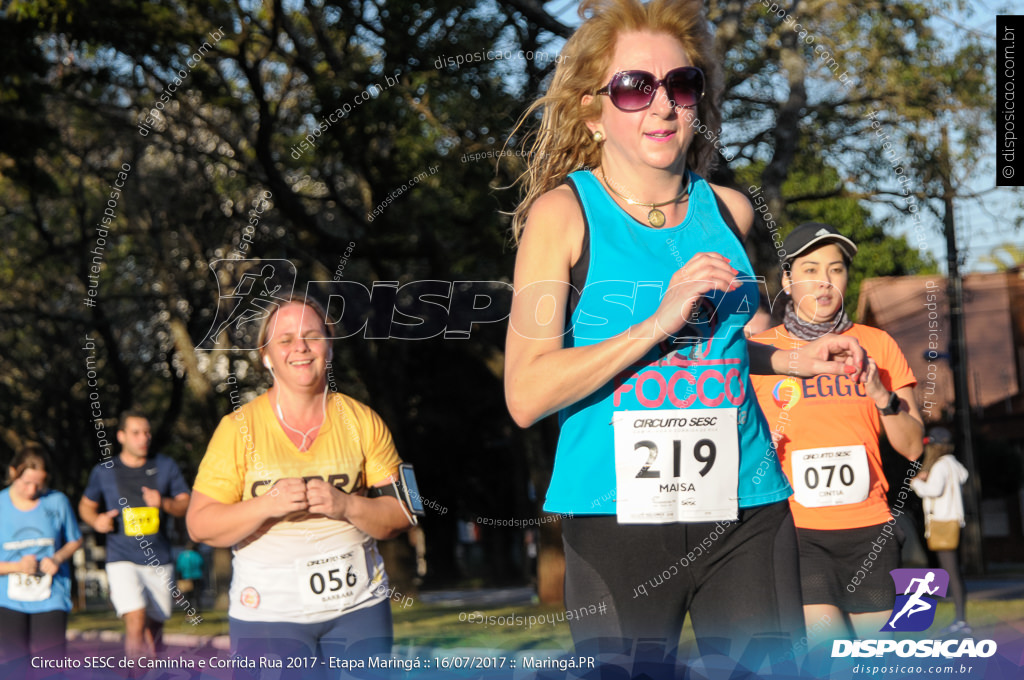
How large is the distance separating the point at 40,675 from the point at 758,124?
840cm

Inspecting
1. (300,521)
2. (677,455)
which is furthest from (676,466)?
(300,521)

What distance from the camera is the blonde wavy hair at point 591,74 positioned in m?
2.51

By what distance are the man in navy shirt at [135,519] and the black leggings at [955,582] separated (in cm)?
561

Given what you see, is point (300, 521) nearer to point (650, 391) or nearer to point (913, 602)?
point (650, 391)

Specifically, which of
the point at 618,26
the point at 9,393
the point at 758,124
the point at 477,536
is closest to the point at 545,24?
the point at 758,124

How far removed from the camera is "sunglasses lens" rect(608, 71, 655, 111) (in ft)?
7.94

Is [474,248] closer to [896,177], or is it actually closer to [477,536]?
[896,177]

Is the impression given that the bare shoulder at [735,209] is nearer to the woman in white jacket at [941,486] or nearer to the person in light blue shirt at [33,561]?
the person in light blue shirt at [33,561]

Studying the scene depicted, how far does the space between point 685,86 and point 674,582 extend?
1.07 metres

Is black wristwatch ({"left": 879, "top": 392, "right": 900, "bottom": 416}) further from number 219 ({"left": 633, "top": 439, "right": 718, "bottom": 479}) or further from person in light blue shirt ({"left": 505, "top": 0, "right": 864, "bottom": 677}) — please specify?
number 219 ({"left": 633, "top": 439, "right": 718, "bottom": 479})

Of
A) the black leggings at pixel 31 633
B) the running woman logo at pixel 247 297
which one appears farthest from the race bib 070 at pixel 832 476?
the black leggings at pixel 31 633

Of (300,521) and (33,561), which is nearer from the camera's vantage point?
(300,521)

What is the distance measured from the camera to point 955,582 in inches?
338

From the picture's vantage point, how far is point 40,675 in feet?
20.3
